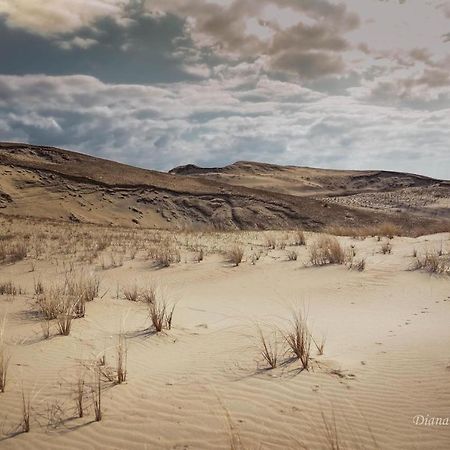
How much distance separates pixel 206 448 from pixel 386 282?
261 inches

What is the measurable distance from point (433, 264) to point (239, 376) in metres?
6.56

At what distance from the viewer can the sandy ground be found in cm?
301

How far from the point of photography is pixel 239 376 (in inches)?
154

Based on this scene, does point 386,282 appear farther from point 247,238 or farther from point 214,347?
point 247,238

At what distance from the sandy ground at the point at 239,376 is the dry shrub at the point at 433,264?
24.7 inches

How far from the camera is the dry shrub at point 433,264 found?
8.66 m

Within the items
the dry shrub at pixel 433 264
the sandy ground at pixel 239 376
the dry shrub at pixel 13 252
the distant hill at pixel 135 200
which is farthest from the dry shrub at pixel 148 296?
the distant hill at pixel 135 200

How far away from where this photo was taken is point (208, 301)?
26.6 feet

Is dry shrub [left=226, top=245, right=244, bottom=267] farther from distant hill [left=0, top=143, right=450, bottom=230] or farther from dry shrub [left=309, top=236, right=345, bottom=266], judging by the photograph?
distant hill [left=0, top=143, right=450, bottom=230]

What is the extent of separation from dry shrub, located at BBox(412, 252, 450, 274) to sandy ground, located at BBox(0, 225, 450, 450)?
2.06 feet

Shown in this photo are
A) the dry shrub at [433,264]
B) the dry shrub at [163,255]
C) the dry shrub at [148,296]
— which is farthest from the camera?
the dry shrub at [163,255]

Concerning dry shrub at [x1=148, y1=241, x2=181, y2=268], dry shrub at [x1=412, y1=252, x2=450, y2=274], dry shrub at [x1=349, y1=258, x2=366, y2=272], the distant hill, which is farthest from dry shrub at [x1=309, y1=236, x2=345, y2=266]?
the distant hill

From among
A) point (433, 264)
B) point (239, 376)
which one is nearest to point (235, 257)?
point (433, 264)

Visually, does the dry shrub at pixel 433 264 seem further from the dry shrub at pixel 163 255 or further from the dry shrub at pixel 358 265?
the dry shrub at pixel 163 255
